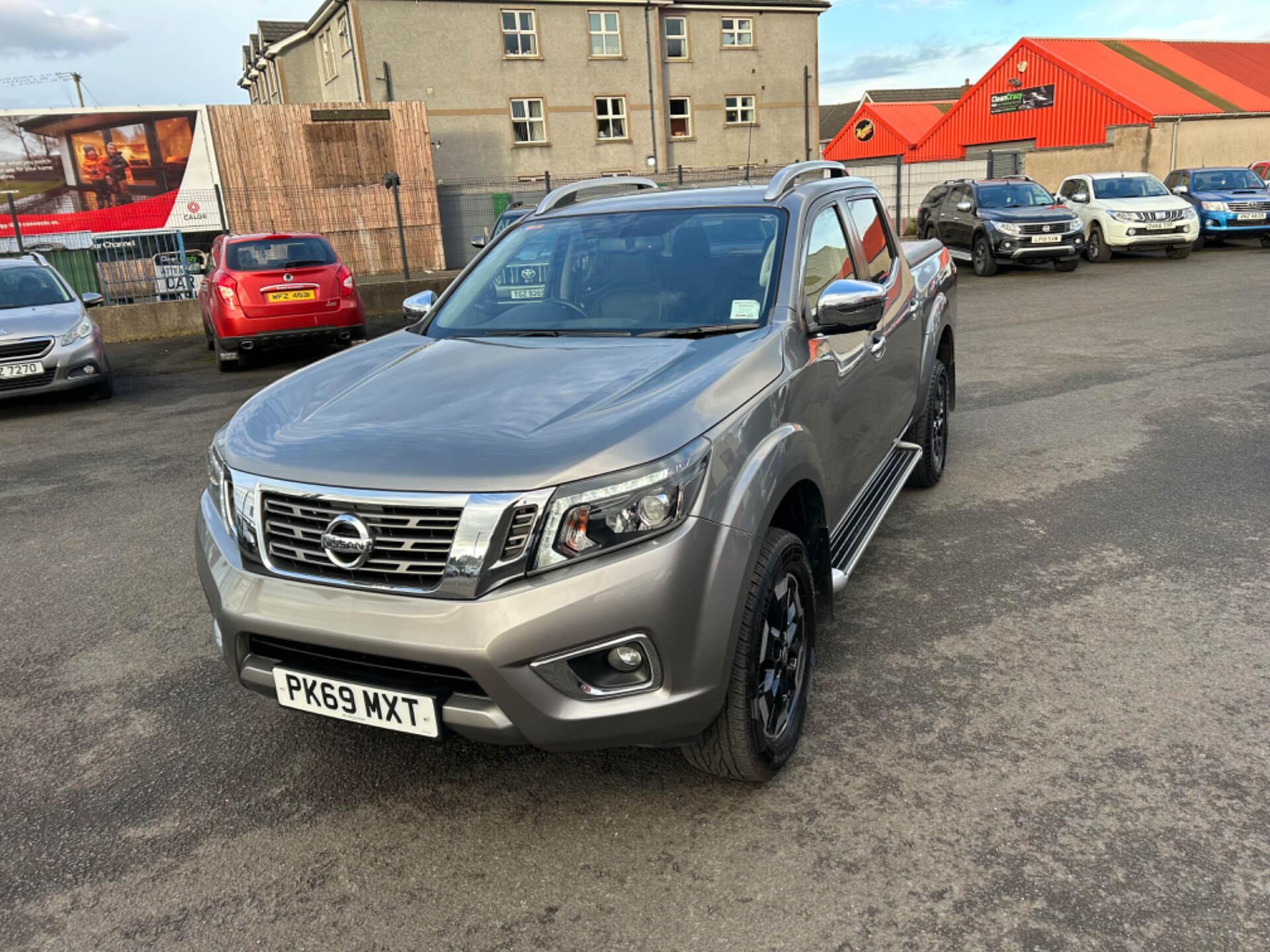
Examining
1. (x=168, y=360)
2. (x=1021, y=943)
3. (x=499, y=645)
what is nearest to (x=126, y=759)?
(x=499, y=645)

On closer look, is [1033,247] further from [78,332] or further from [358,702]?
[358,702]


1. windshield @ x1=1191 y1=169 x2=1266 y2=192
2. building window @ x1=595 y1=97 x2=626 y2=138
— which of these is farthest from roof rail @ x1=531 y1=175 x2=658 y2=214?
building window @ x1=595 y1=97 x2=626 y2=138

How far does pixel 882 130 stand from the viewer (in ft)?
175

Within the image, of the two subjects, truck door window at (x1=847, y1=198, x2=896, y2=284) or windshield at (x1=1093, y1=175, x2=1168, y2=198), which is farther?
windshield at (x1=1093, y1=175, x2=1168, y2=198)

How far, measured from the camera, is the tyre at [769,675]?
268 centimetres

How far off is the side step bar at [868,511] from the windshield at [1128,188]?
56.8 ft

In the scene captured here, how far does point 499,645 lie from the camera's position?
2.35 metres

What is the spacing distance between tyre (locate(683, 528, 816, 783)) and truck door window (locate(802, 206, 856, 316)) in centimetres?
103

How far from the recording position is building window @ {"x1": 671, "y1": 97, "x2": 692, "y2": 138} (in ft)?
115

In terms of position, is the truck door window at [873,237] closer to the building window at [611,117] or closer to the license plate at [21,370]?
the license plate at [21,370]

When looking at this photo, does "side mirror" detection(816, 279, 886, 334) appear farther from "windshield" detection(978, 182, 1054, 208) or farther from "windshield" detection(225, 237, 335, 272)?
"windshield" detection(978, 182, 1054, 208)

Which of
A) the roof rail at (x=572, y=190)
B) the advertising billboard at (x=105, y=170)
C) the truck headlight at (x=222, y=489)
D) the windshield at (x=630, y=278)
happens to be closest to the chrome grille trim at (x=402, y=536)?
the truck headlight at (x=222, y=489)

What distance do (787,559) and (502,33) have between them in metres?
33.0

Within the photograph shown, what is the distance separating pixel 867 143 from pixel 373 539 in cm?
5721
